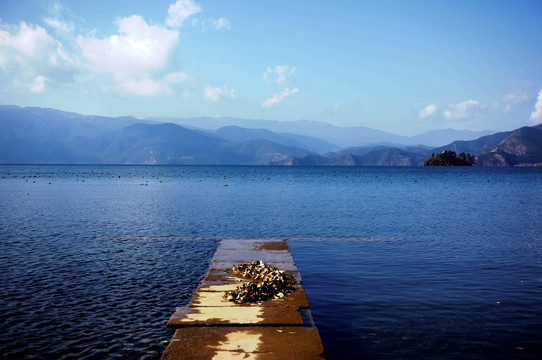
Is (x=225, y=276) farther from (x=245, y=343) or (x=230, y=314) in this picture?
(x=245, y=343)

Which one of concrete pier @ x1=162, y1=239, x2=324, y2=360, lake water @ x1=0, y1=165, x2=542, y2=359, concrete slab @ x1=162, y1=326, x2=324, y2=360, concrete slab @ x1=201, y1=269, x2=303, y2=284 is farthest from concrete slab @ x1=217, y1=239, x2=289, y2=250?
concrete slab @ x1=162, y1=326, x2=324, y2=360

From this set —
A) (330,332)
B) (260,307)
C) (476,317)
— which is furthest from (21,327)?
(476,317)

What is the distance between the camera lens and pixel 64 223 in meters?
40.0

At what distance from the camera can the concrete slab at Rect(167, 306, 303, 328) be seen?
538 inches

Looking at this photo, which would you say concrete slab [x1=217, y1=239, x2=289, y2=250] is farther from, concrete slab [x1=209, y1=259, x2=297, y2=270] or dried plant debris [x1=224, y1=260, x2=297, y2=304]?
dried plant debris [x1=224, y1=260, x2=297, y2=304]

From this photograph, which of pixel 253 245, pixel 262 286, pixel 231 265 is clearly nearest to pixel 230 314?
pixel 262 286

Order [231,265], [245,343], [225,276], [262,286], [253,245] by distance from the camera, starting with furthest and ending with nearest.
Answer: [253,245] → [231,265] → [225,276] → [262,286] → [245,343]

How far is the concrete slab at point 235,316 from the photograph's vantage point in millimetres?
13672

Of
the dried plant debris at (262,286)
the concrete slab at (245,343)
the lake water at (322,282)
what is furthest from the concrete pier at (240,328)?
the lake water at (322,282)

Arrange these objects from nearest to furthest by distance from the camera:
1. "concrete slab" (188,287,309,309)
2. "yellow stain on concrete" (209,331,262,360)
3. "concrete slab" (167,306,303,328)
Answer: "yellow stain on concrete" (209,331,262,360)
"concrete slab" (167,306,303,328)
"concrete slab" (188,287,309,309)

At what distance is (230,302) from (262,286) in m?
1.59

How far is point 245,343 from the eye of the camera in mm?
11969

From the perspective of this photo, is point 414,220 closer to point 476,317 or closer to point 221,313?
point 476,317

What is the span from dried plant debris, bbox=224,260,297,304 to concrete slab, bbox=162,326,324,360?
292 centimetres
